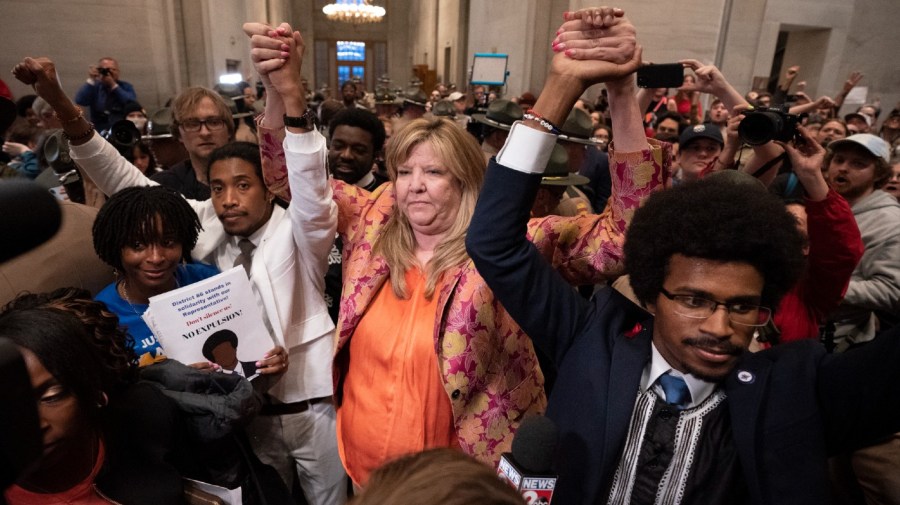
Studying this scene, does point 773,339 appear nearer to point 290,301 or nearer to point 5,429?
point 290,301

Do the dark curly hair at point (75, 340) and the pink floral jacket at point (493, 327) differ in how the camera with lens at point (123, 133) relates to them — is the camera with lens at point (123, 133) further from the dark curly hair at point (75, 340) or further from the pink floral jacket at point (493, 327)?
the pink floral jacket at point (493, 327)

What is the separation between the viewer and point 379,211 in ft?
6.25

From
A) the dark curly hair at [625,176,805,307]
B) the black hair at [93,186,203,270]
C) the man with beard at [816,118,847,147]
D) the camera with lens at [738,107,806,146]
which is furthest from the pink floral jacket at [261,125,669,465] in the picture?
the man with beard at [816,118,847,147]

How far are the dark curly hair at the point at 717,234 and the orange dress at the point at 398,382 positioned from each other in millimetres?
650

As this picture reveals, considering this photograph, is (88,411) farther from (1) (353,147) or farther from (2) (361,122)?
(2) (361,122)

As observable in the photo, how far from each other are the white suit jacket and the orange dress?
35 centimetres

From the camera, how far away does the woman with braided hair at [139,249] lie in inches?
71.6

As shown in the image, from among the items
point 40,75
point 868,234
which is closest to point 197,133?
point 40,75

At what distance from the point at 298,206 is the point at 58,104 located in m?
1.17

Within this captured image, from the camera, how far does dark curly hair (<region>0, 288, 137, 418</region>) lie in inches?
48.3

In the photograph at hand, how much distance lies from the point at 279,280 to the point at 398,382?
2.12ft

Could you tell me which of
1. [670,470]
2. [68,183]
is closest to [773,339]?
[670,470]

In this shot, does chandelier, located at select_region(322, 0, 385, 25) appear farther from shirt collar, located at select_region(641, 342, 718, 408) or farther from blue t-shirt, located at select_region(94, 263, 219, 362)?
shirt collar, located at select_region(641, 342, 718, 408)

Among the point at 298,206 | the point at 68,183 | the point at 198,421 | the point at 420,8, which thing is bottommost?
the point at 198,421
